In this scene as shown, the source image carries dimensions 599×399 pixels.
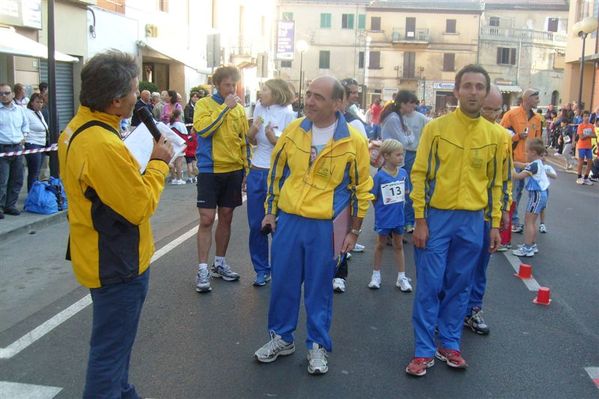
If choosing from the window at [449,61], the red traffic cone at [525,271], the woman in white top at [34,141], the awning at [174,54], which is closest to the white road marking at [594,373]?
the red traffic cone at [525,271]

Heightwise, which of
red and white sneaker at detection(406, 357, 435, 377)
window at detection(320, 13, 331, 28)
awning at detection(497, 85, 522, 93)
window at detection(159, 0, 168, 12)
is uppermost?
window at detection(320, 13, 331, 28)

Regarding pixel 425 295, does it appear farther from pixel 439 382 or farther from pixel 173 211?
pixel 173 211

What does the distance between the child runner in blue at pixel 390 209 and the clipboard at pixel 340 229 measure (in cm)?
205

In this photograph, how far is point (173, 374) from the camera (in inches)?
167

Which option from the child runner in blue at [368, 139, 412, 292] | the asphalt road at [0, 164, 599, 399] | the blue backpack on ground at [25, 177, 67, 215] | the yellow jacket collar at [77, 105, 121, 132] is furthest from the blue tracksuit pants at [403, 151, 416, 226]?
the yellow jacket collar at [77, 105, 121, 132]

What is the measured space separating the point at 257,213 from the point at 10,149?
5.56 metres

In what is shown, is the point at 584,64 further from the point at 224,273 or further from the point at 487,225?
the point at 487,225

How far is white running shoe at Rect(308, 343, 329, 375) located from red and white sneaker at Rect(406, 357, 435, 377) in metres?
0.55

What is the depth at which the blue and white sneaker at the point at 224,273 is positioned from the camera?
6.45 meters

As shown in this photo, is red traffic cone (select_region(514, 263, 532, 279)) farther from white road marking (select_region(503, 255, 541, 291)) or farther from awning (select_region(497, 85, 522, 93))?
awning (select_region(497, 85, 522, 93))

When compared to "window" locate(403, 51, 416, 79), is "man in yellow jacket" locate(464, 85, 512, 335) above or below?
below

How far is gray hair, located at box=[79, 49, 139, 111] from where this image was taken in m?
2.92

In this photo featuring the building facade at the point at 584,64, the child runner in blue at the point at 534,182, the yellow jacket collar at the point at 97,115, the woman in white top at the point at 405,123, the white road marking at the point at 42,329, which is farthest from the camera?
the building facade at the point at 584,64

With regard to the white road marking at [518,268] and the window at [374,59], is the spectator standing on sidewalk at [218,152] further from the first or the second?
the window at [374,59]
